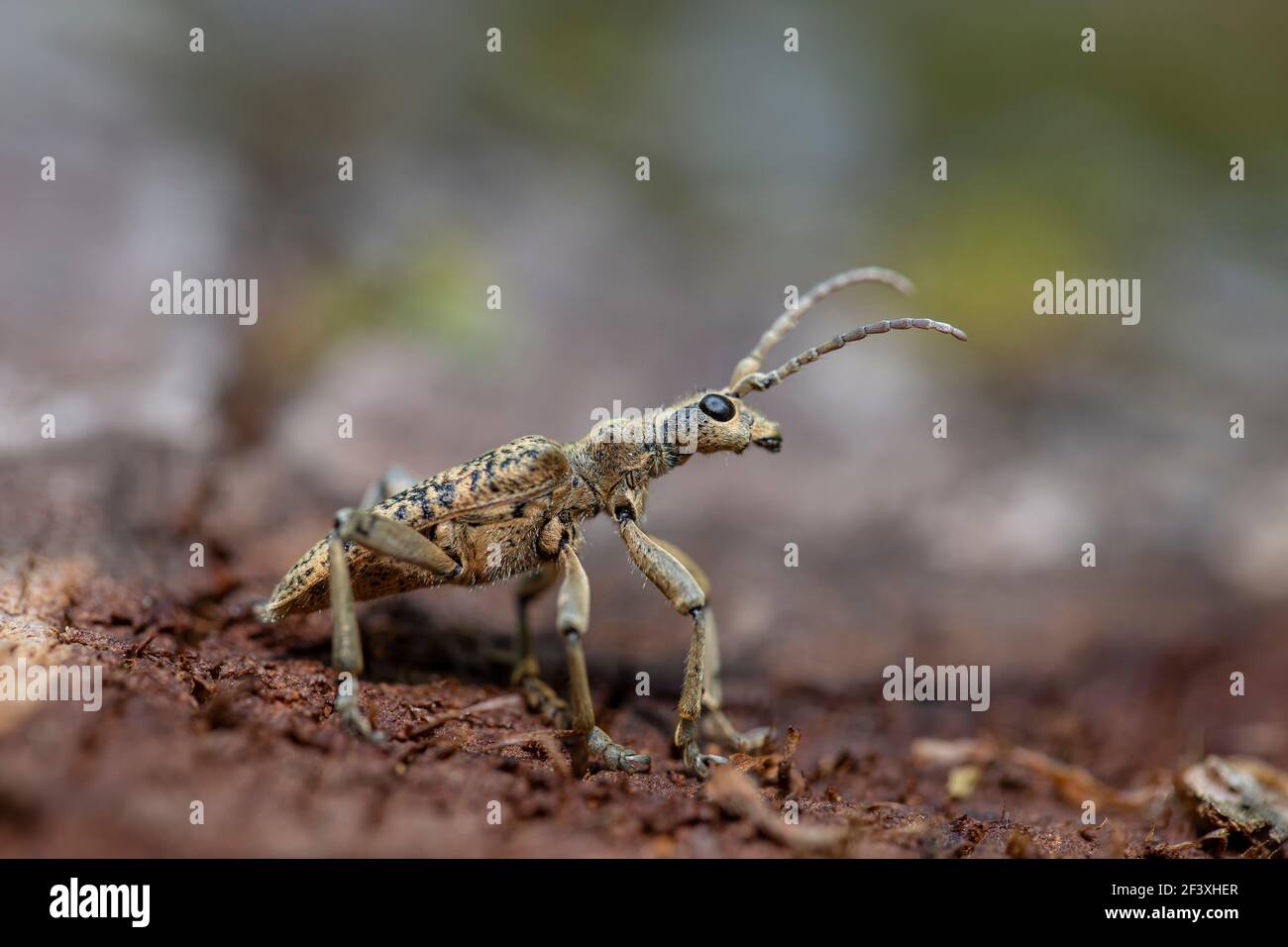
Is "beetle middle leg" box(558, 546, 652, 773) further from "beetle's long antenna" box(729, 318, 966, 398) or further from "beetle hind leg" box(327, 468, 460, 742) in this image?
"beetle's long antenna" box(729, 318, 966, 398)

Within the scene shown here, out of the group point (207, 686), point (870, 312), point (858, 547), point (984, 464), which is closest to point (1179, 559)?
point (984, 464)

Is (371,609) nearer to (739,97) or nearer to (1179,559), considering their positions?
(1179,559)

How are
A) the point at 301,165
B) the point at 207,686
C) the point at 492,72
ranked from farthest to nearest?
the point at 492,72
the point at 301,165
the point at 207,686

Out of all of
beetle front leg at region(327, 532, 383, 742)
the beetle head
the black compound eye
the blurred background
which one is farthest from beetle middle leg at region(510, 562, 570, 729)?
the black compound eye

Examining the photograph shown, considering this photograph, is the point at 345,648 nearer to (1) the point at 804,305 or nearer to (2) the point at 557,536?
(2) the point at 557,536
